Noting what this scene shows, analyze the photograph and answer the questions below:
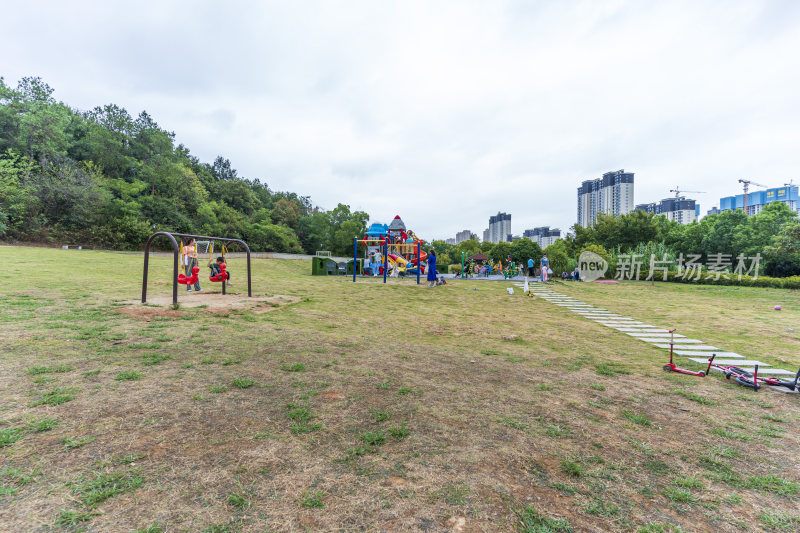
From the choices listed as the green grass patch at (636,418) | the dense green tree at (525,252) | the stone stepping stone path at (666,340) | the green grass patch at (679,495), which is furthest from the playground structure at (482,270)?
the green grass patch at (679,495)

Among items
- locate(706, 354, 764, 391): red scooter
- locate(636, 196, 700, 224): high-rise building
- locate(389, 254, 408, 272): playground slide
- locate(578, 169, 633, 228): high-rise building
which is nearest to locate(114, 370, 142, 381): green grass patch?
locate(706, 354, 764, 391): red scooter

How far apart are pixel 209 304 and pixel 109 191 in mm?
45575

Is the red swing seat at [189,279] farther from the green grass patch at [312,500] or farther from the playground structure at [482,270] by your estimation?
the playground structure at [482,270]

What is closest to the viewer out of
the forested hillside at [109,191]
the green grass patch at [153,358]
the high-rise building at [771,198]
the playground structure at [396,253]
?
the green grass patch at [153,358]

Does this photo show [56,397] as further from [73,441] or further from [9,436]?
[73,441]

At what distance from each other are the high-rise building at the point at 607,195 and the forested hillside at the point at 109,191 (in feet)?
175

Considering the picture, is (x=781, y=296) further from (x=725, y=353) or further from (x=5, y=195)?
(x=5, y=195)

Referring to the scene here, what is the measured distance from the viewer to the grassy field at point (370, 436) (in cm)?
207

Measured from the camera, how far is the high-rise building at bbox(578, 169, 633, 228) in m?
68.8

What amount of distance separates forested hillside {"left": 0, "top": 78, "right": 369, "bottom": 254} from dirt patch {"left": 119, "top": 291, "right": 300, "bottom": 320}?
122 feet

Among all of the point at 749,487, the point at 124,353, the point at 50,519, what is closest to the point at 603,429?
the point at 749,487

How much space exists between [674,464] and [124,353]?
6.72m

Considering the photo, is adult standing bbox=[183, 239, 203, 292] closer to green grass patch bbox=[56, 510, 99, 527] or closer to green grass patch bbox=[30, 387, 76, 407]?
green grass patch bbox=[30, 387, 76, 407]

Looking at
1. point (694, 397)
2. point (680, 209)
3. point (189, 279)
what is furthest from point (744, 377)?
point (680, 209)
